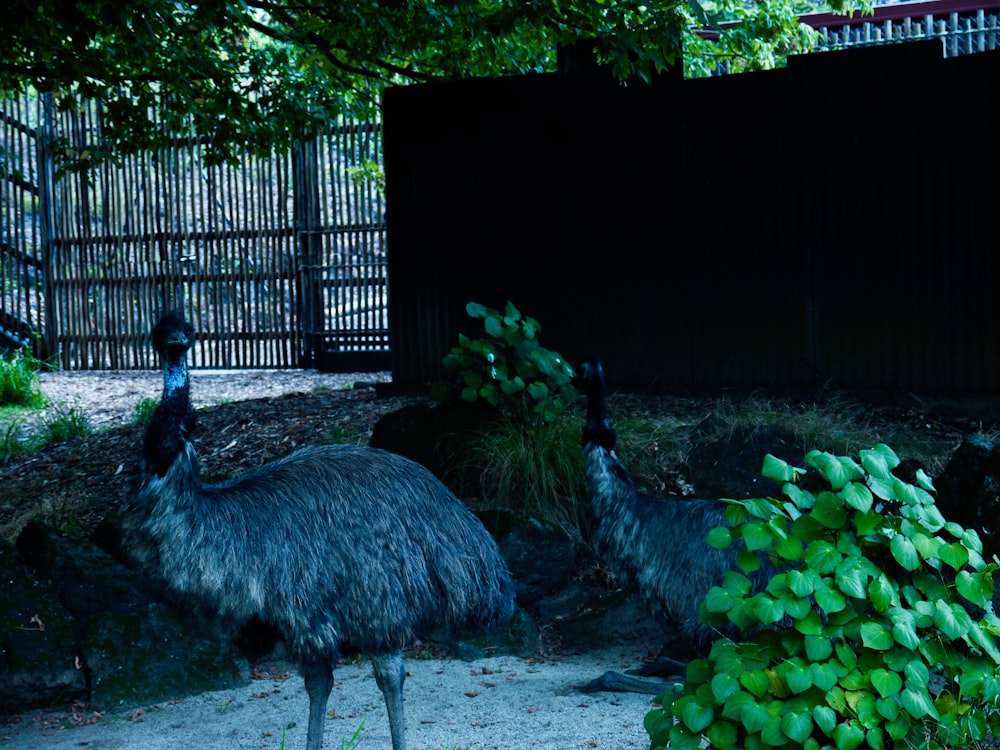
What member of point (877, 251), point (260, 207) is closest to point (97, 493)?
point (877, 251)

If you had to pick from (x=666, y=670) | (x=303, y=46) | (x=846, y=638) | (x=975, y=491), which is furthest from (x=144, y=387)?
(x=846, y=638)

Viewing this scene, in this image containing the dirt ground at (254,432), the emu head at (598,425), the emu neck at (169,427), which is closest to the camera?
the emu neck at (169,427)

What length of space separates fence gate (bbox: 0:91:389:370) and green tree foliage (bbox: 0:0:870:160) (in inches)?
92.2

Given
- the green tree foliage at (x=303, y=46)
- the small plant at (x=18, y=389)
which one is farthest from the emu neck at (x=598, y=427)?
the small plant at (x=18, y=389)

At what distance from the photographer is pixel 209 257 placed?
1247cm

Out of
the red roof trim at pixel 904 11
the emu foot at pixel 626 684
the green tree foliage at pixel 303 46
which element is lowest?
the emu foot at pixel 626 684

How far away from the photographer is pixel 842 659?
Answer: 8.43ft

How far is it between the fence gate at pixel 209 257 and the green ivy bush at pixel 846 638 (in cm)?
892

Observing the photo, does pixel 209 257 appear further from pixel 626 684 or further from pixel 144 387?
pixel 626 684

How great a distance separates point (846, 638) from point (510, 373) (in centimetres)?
376

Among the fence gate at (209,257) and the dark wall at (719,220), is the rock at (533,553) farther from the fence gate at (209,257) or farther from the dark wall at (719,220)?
the fence gate at (209,257)

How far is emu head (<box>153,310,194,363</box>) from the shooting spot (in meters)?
3.48

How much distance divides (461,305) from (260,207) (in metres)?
5.11

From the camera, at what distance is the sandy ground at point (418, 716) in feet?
13.5
